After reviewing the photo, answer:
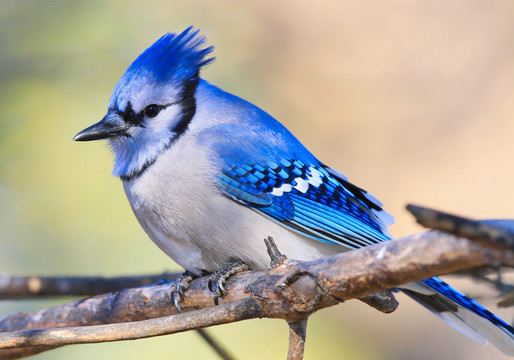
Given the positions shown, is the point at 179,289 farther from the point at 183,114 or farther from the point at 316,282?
the point at 316,282

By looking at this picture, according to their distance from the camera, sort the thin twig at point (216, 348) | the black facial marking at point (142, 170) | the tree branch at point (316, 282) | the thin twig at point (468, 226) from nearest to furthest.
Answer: the thin twig at point (468, 226)
the tree branch at point (316, 282)
the black facial marking at point (142, 170)
the thin twig at point (216, 348)

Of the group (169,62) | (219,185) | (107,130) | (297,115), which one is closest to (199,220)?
(219,185)

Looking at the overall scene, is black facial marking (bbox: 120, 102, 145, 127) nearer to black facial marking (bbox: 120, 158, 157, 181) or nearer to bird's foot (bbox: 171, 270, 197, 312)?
black facial marking (bbox: 120, 158, 157, 181)

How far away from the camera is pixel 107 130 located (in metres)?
2.29

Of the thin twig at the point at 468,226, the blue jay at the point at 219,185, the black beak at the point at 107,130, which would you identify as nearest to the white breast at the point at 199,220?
the blue jay at the point at 219,185

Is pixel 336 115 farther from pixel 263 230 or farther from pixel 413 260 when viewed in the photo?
pixel 413 260

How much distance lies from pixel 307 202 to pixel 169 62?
0.72m

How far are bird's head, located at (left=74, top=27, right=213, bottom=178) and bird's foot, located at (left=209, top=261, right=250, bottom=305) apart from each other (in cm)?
47

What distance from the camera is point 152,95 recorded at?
228 cm

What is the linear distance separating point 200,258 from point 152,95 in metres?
0.61

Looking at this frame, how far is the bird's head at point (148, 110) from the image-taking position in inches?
89.0

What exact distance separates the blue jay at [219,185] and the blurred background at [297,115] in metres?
1.28

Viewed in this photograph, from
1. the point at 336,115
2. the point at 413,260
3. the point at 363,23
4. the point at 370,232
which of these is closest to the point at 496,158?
the point at 336,115

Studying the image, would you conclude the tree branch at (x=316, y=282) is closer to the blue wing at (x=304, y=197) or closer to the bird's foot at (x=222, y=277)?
the bird's foot at (x=222, y=277)
